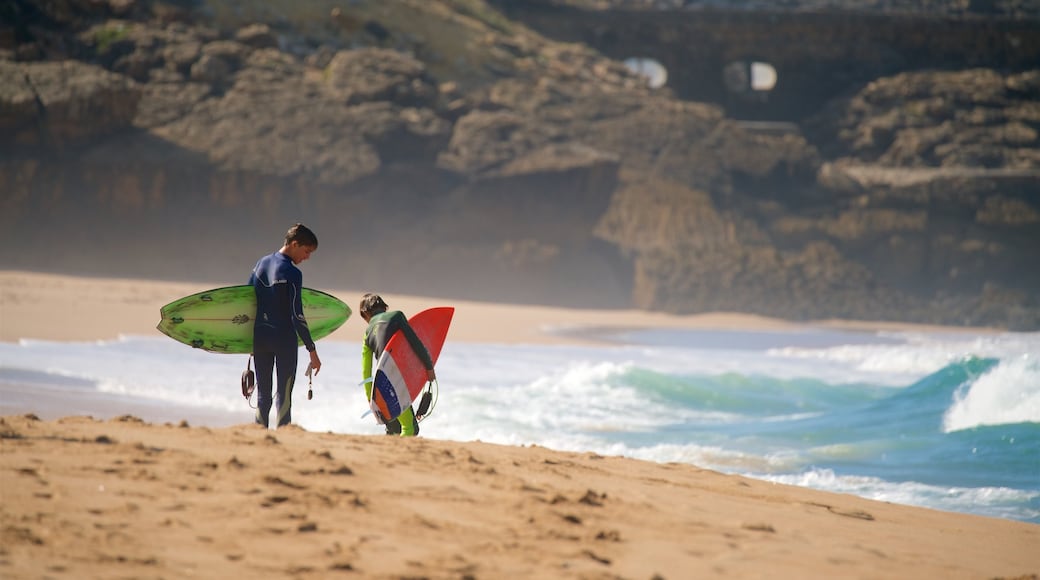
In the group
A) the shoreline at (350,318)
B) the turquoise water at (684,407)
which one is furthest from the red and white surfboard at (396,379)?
the shoreline at (350,318)

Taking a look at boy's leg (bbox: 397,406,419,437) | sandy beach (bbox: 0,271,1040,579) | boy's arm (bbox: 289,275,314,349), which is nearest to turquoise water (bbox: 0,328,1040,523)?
sandy beach (bbox: 0,271,1040,579)

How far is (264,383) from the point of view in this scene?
21.8ft

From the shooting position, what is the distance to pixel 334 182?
24375 mm

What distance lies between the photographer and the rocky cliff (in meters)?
23.4

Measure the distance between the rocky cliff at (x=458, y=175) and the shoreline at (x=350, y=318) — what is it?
2.38 ft

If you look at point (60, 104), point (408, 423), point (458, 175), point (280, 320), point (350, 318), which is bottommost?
point (408, 423)

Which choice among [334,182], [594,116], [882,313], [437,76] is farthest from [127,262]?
[882,313]

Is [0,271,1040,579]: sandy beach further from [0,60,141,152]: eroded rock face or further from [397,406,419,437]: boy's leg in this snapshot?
[0,60,141,152]: eroded rock face

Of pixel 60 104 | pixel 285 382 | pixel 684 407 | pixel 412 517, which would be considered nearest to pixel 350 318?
pixel 684 407

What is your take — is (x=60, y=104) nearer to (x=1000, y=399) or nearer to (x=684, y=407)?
(x=684, y=407)

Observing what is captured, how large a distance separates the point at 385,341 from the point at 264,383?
28.7 inches

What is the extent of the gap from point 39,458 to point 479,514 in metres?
1.70

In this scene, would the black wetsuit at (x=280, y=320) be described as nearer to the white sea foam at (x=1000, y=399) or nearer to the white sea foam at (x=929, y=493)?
the white sea foam at (x=929, y=493)

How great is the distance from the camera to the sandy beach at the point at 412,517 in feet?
13.1
